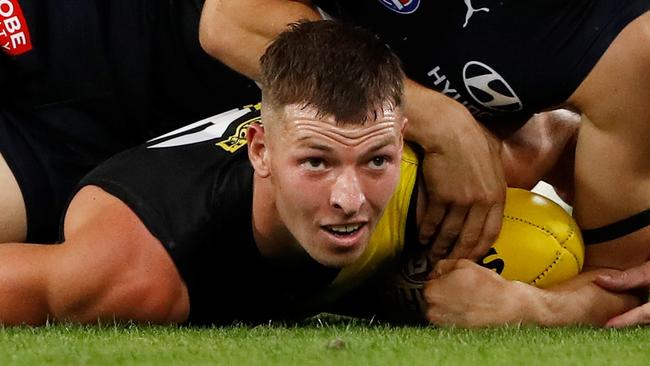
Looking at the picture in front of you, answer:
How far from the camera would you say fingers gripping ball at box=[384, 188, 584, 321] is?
4.09 m

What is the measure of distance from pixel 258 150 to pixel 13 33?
139cm

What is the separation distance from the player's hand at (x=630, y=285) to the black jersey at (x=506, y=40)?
20.1 inches

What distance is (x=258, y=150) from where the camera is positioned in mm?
3709

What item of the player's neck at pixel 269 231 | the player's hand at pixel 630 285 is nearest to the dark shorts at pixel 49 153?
the player's neck at pixel 269 231

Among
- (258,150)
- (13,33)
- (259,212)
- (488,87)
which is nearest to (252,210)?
(259,212)

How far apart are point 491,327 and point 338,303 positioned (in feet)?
1.66

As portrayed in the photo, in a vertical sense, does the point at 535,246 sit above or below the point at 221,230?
below

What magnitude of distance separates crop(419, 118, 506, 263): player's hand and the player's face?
1.04ft

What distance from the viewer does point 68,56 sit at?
15.7ft

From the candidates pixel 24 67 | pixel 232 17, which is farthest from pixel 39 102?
pixel 232 17

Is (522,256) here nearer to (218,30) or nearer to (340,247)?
(340,247)

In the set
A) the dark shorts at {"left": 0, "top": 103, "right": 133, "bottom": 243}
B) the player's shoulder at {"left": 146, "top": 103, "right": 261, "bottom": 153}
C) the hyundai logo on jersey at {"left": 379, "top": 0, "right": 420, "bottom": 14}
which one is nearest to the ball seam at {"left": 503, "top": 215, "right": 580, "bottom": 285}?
the hyundai logo on jersey at {"left": 379, "top": 0, "right": 420, "bottom": 14}

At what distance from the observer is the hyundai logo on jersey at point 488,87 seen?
161 inches

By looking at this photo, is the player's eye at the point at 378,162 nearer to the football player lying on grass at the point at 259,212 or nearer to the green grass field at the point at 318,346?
the football player lying on grass at the point at 259,212
